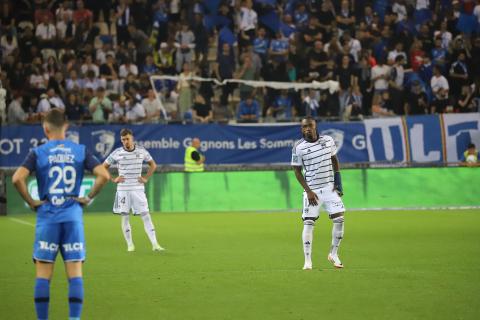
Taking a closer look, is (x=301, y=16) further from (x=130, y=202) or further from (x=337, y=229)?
(x=337, y=229)

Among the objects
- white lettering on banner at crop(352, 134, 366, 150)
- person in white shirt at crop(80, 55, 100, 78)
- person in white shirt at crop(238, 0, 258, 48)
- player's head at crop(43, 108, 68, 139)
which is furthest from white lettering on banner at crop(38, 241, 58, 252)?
person in white shirt at crop(238, 0, 258, 48)

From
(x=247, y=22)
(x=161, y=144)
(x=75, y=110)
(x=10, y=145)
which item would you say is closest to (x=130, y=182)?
(x=161, y=144)

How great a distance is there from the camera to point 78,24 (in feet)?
98.5

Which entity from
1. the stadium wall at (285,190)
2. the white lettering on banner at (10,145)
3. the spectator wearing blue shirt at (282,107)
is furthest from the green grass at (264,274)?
the spectator wearing blue shirt at (282,107)

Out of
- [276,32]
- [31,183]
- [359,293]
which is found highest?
[276,32]

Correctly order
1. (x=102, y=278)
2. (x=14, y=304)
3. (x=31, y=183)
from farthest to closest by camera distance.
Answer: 1. (x=31, y=183)
2. (x=102, y=278)
3. (x=14, y=304)

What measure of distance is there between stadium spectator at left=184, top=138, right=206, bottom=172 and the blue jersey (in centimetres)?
1751

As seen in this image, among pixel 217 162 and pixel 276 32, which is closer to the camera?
pixel 217 162

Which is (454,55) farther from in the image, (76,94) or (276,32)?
(76,94)

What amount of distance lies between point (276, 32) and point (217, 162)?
19.4 ft

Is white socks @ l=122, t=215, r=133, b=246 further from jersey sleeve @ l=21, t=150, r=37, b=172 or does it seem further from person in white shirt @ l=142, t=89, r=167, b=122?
person in white shirt @ l=142, t=89, r=167, b=122

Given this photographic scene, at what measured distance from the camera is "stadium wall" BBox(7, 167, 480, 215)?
86.0 ft

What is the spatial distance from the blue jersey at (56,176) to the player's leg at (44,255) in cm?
10

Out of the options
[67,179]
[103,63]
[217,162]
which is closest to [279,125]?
[217,162]
